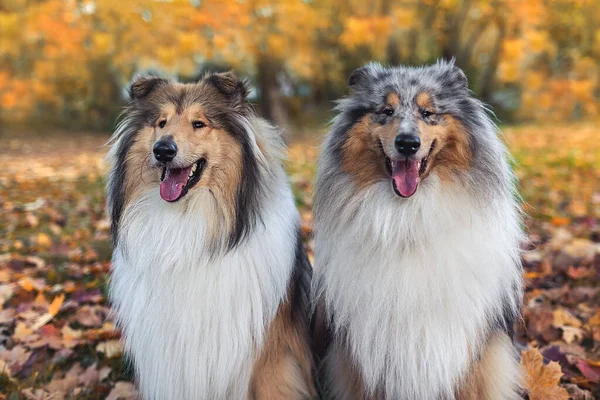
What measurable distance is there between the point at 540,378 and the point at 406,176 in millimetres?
1472

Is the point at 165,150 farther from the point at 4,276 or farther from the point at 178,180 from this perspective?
the point at 4,276

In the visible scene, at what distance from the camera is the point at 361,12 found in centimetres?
1252

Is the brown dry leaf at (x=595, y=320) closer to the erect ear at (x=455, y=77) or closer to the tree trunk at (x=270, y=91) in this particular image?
the erect ear at (x=455, y=77)

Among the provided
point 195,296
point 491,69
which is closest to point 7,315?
point 195,296

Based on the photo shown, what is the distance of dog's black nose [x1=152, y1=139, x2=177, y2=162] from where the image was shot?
2564 mm

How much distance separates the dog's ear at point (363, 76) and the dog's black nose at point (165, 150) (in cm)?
103

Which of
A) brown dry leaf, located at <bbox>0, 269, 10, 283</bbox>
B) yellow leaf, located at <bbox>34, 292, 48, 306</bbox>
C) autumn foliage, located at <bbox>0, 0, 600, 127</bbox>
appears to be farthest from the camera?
autumn foliage, located at <bbox>0, 0, 600, 127</bbox>

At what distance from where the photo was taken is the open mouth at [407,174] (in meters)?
2.47

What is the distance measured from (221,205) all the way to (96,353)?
1.65 meters

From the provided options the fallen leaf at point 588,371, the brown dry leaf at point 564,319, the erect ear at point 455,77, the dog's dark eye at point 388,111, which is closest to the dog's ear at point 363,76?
the dog's dark eye at point 388,111

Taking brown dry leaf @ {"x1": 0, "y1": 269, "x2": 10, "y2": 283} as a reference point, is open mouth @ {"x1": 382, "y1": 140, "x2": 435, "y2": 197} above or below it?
above

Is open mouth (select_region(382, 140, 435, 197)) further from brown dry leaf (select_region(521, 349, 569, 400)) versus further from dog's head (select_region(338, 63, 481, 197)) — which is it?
brown dry leaf (select_region(521, 349, 569, 400))

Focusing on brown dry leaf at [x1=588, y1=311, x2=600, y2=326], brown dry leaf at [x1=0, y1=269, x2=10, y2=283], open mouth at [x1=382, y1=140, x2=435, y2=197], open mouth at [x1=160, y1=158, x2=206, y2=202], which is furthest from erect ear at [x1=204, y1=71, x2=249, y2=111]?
brown dry leaf at [x1=0, y1=269, x2=10, y2=283]

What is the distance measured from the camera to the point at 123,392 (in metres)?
3.12
